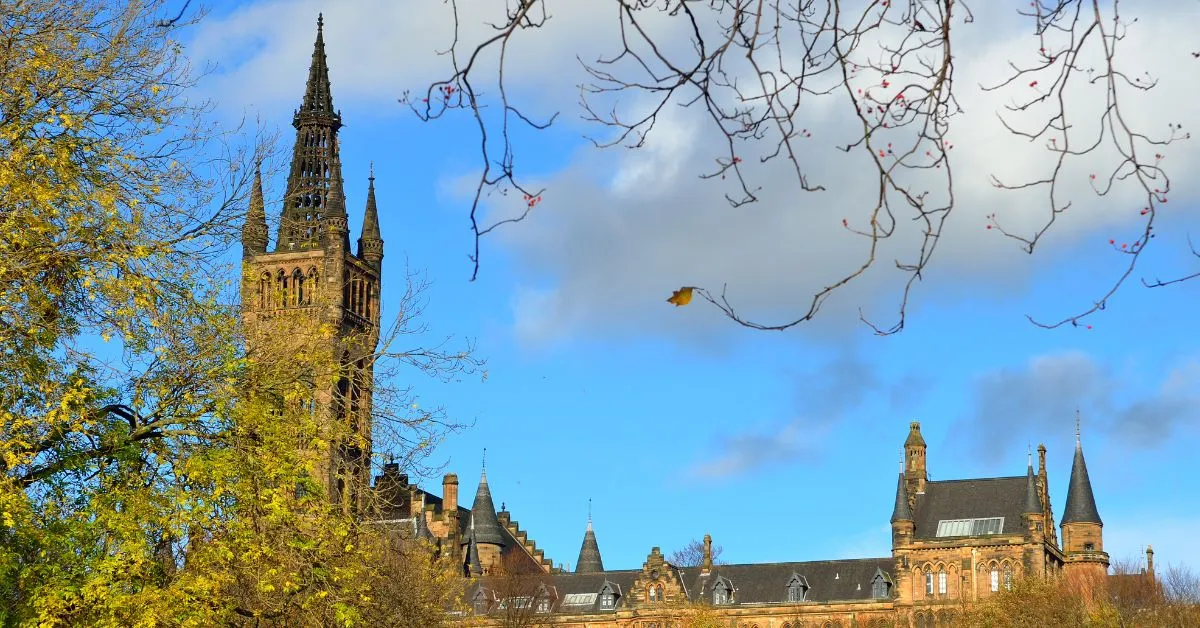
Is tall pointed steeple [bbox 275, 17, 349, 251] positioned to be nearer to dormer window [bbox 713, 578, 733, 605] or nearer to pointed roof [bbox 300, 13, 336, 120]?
pointed roof [bbox 300, 13, 336, 120]

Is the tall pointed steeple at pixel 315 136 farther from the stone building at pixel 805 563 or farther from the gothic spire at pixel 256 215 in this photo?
the gothic spire at pixel 256 215

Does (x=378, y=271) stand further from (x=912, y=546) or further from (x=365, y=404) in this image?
(x=365, y=404)

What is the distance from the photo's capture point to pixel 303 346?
2753 cm

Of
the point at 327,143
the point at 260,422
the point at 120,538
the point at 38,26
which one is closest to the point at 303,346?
the point at 260,422

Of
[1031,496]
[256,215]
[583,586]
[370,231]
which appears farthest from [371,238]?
[256,215]

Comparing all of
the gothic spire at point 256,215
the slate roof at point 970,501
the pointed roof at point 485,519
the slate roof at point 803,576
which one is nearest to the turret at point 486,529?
the pointed roof at point 485,519

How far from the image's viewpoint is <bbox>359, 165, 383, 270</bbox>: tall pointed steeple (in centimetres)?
12169

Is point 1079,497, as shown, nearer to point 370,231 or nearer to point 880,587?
point 880,587

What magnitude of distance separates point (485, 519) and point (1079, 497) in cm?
4242

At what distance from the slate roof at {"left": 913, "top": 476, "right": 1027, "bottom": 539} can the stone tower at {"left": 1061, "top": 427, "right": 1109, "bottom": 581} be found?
8211mm

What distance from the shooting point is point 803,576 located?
106125 millimetres

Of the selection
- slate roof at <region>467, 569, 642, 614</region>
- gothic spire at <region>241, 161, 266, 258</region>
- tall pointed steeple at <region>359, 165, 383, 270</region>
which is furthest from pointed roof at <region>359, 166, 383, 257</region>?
gothic spire at <region>241, 161, 266, 258</region>

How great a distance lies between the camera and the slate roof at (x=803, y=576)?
10456 cm

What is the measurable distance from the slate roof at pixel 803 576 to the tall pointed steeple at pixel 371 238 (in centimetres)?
3394
